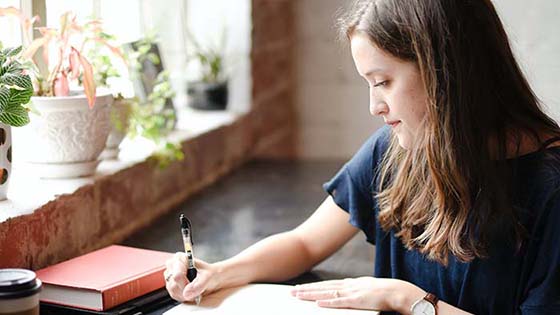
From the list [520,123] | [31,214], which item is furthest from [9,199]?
[520,123]

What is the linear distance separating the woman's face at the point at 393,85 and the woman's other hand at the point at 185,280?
0.41 metres

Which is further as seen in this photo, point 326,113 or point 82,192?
point 326,113

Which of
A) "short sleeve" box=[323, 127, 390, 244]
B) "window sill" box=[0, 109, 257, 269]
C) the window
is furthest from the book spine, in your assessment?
the window

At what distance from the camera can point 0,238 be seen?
1.58m

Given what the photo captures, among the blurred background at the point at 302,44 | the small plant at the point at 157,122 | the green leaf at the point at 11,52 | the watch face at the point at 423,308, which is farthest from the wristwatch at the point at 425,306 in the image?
the small plant at the point at 157,122

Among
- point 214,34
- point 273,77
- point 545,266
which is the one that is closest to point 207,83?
point 214,34

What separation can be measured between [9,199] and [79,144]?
22 cm

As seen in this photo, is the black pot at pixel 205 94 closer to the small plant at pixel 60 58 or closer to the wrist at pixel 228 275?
the small plant at pixel 60 58

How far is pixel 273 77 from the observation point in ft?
11.7

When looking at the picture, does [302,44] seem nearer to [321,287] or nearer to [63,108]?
[63,108]

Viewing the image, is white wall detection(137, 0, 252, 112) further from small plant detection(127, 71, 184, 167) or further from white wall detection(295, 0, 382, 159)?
white wall detection(295, 0, 382, 159)

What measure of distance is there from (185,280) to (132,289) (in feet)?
0.32

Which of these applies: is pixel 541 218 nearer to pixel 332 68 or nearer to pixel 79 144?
pixel 79 144

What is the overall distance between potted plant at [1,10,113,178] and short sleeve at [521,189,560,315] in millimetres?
886
